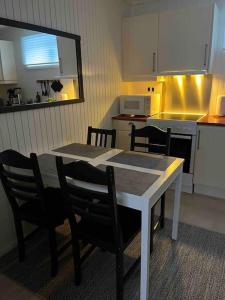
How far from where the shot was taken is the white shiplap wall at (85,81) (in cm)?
194

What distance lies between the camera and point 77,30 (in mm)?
2459

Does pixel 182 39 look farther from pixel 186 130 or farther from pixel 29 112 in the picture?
pixel 29 112

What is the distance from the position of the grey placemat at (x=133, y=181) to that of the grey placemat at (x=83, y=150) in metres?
0.46

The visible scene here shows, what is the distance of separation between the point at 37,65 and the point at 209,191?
2.40m

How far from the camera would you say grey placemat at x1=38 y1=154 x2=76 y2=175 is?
1757mm

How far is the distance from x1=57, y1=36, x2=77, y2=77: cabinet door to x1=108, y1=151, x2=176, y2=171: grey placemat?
108cm

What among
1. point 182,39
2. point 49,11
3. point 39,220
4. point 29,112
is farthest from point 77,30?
point 39,220

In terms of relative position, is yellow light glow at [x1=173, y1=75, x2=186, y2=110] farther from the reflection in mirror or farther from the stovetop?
the reflection in mirror

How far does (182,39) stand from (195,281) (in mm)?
2531

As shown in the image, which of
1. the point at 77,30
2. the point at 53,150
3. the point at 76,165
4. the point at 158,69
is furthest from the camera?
the point at 158,69

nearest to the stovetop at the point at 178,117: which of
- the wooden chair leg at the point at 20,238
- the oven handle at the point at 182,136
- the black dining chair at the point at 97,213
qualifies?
the oven handle at the point at 182,136

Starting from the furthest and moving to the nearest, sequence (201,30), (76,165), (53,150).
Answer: (201,30)
(53,150)
(76,165)

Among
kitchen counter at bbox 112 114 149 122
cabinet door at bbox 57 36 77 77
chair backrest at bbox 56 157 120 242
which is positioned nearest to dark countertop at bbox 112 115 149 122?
kitchen counter at bbox 112 114 149 122

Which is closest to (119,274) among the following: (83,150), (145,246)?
(145,246)
